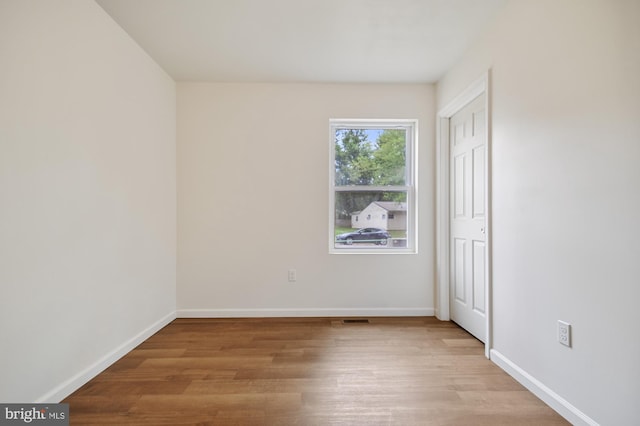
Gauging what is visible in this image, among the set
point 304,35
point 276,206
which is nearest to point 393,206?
point 276,206

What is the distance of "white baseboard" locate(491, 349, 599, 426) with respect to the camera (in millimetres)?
1535

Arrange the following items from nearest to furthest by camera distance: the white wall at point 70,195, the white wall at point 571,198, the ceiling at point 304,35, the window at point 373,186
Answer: the white wall at point 571,198, the white wall at point 70,195, the ceiling at point 304,35, the window at point 373,186

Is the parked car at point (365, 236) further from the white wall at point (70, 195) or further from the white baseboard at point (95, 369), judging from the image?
the white baseboard at point (95, 369)

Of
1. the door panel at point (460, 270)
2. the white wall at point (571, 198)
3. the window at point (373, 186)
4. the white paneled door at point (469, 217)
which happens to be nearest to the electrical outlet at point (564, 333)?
the white wall at point (571, 198)

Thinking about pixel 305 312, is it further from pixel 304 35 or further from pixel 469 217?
pixel 304 35

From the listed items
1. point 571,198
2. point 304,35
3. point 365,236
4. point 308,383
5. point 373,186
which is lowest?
point 308,383

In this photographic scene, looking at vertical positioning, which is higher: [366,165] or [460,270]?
[366,165]

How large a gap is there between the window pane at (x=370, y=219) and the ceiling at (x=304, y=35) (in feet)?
3.98

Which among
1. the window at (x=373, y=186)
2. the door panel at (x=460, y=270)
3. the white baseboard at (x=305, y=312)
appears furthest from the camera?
the window at (x=373, y=186)

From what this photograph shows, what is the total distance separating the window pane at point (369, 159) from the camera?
11.3 ft

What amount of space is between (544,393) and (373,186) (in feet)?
7.32

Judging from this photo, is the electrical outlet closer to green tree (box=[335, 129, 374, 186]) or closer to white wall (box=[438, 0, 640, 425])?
white wall (box=[438, 0, 640, 425])

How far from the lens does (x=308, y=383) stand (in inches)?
77.5

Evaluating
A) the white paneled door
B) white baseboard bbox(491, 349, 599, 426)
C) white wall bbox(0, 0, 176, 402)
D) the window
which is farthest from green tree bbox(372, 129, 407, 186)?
white wall bbox(0, 0, 176, 402)
